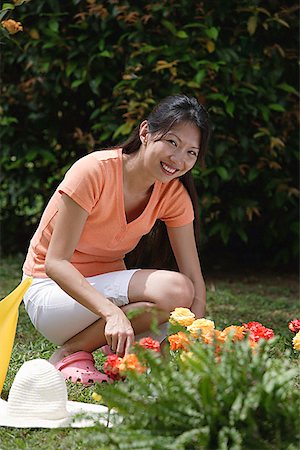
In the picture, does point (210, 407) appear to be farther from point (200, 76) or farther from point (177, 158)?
point (200, 76)

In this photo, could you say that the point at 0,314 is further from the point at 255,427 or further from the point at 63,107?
the point at 63,107

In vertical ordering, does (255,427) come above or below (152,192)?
below

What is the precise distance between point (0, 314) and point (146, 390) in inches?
Answer: 29.7

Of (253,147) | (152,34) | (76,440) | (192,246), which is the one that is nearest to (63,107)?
(152,34)

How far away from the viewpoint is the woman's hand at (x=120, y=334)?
2.50 meters

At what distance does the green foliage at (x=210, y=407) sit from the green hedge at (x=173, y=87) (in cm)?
271

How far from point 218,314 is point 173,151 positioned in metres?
1.41

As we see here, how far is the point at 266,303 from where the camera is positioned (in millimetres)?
4387

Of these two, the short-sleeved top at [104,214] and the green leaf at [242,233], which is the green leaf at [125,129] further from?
the short-sleeved top at [104,214]

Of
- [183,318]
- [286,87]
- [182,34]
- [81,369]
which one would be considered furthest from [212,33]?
[183,318]

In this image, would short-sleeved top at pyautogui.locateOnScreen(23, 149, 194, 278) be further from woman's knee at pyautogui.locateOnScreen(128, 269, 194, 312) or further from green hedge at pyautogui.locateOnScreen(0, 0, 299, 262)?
green hedge at pyautogui.locateOnScreen(0, 0, 299, 262)

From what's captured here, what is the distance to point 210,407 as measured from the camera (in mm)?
1875

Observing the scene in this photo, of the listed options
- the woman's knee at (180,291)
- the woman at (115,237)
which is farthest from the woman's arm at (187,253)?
the woman's knee at (180,291)

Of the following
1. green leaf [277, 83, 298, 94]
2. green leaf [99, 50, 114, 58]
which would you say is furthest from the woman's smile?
green leaf [277, 83, 298, 94]
